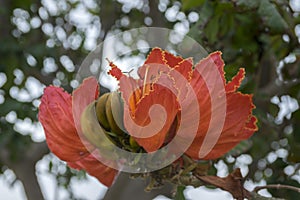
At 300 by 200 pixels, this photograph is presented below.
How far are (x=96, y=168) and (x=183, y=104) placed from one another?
158mm

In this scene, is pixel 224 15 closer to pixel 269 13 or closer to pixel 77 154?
pixel 269 13

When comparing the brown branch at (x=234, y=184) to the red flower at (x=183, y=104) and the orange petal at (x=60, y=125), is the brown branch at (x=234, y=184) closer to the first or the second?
the red flower at (x=183, y=104)

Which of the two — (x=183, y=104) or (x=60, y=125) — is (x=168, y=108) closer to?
(x=183, y=104)

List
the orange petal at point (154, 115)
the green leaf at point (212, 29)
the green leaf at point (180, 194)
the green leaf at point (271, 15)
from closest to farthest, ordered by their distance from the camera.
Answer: the orange petal at point (154, 115)
the green leaf at point (180, 194)
the green leaf at point (271, 15)
the green leaf at point (212, 29)

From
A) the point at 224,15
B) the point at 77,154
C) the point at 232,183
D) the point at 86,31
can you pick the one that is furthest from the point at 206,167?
the point at 86,31

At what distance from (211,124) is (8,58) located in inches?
50.7

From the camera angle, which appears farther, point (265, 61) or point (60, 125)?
point (265, 61)

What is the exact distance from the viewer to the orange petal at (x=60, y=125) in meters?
0.59

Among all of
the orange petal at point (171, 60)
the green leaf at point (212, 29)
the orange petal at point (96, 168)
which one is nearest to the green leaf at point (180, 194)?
the orange petal at point (96, 168)

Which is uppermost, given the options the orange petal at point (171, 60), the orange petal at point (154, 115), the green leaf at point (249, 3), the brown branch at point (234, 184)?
the orange petal at point (171, 60)

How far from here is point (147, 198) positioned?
1.81 metres

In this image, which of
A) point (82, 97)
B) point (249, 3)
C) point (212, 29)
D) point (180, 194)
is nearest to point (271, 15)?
point (249, 3)

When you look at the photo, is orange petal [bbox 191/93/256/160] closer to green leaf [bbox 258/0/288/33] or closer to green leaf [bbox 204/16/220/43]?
green leaf [bbox 258/0/288/33]

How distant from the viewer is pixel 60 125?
0.59 m
